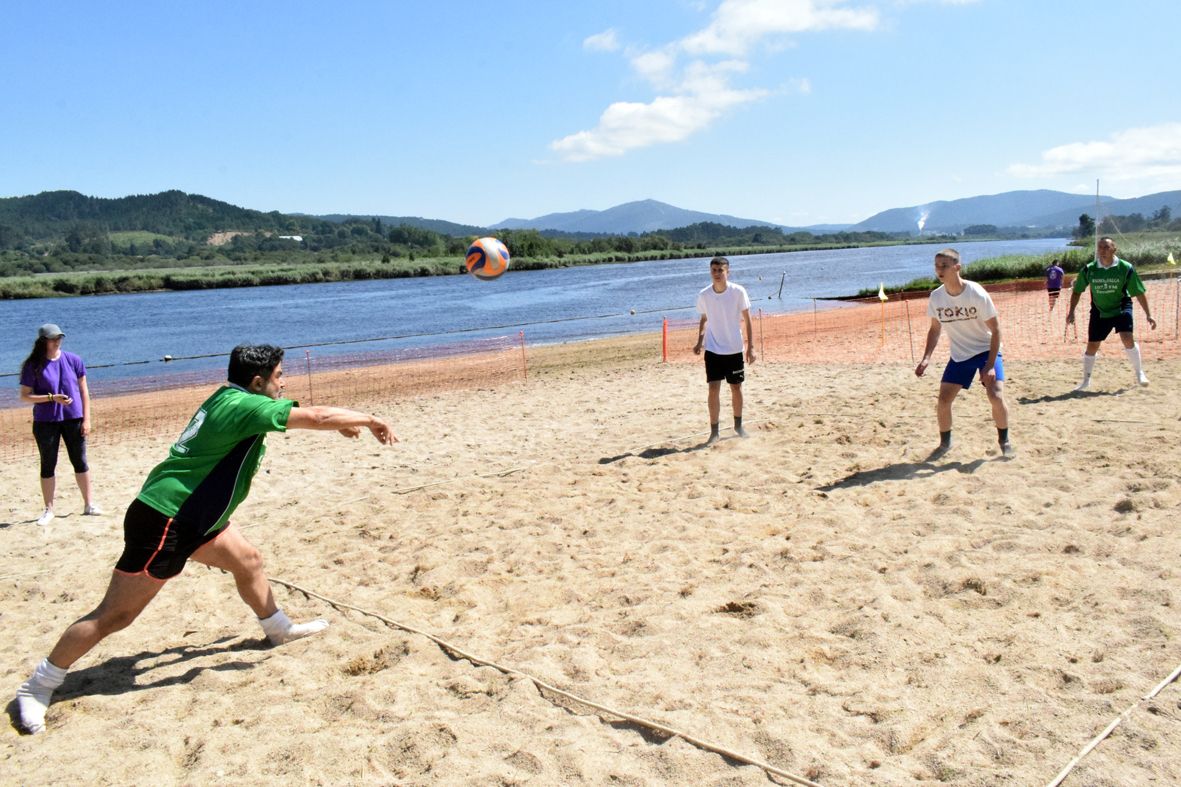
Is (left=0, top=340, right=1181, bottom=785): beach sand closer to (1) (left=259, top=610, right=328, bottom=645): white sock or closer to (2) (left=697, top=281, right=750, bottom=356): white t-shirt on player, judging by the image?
(1) (left=259, top=610, right=328, bottom=645): white sock

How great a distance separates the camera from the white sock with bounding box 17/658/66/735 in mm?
3674

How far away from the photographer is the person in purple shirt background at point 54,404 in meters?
6.74

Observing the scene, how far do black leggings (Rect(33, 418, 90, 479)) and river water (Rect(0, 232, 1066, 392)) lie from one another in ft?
32.8

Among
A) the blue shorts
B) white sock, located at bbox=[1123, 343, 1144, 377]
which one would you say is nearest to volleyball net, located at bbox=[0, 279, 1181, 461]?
white sock, located at bbox=[1123, 343, 1144, 377]

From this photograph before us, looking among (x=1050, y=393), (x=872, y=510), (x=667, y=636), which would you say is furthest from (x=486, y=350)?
(x=667, y=636)

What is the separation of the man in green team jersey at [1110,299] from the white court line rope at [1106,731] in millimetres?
7155

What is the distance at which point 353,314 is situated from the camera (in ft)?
144

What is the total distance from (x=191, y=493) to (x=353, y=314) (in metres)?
41.9

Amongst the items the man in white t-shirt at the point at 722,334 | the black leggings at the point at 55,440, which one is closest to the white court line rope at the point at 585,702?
the black leggings at the point at 55,440

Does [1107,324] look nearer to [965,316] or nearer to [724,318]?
[965,316]

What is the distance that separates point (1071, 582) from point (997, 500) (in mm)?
1435

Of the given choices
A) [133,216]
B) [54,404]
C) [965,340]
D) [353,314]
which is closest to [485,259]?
[54,404]

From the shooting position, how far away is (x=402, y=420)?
10.9m

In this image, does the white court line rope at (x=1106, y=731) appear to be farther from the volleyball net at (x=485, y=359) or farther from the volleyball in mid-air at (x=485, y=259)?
the volleyball net at (x=485, y=359)
